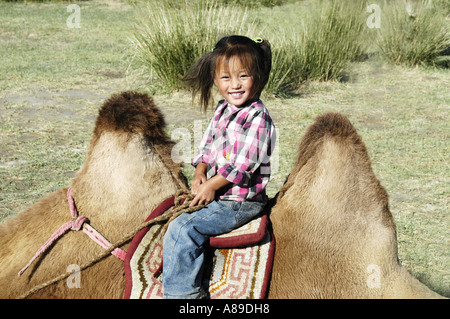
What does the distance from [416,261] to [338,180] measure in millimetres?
2075

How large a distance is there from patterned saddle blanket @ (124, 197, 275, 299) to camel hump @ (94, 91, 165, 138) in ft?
1.54

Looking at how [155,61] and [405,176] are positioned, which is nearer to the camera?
[405,176]

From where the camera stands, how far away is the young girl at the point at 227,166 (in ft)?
7.62

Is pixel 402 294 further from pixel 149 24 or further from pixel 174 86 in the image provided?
pixel 149 24

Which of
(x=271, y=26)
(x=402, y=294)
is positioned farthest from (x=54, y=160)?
(x=271, y=26)

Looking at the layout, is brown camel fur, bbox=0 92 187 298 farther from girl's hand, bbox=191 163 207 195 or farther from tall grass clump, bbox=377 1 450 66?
tall grass clump, bbox=377 1 450 66

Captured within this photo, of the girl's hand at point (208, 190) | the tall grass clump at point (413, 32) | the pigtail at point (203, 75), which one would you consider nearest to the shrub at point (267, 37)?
the tall grass clump at point (413, 32)

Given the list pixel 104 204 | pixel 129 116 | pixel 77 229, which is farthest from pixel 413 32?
pixel 77 229

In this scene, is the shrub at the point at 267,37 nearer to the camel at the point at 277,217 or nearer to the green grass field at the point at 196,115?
the green grass field at the point at 196,115

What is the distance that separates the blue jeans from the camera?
229cm

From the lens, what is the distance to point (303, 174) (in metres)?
2.66

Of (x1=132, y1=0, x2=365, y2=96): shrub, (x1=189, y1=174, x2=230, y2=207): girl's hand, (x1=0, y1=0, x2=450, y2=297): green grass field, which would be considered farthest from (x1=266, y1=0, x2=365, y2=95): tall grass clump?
(x1=189, y1=174, x2=230, y2=207): girl's hand

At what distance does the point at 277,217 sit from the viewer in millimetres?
2615

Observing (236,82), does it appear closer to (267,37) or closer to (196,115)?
(196,115)
